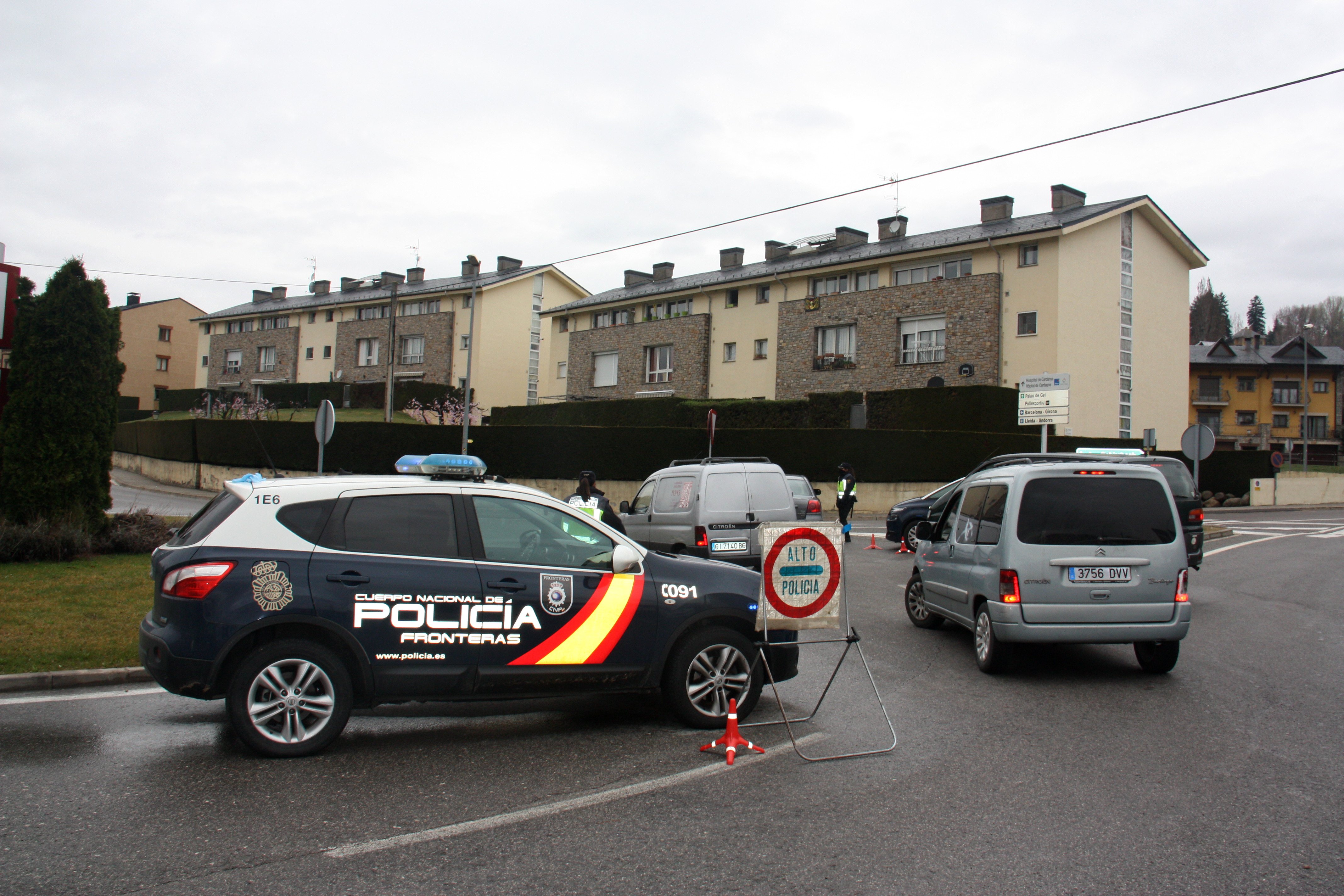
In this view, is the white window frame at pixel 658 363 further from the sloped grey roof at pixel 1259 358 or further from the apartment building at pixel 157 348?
the sloped grey roof at pixel 1259 358

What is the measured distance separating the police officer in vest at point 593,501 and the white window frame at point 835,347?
2783 centimetres

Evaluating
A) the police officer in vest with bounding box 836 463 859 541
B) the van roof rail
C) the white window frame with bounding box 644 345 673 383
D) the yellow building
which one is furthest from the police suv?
the yellow building

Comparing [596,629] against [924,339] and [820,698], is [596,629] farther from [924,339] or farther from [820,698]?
[924,339]

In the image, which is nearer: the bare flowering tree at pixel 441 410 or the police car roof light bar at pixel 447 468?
the police car roof light bar at pixel 447 468

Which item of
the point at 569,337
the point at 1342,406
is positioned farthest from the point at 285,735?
the point at 1342,406

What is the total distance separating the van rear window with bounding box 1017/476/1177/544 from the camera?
763cm

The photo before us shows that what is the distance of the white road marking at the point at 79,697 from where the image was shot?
6.53 meters

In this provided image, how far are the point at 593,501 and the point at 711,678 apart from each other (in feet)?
19.9

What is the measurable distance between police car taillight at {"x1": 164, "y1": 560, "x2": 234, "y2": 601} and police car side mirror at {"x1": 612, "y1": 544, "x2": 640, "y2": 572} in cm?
223

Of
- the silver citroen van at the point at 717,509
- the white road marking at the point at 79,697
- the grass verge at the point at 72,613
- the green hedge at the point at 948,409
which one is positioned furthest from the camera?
the green hedge at the point at 948,409

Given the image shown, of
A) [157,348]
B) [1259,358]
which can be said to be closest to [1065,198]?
[1259,358]

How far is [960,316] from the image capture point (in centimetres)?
3538

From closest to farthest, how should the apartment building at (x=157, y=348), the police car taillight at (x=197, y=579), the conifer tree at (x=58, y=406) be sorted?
1. the police car taillight at (x=197, y=579)
2. the conifer tree at (x=58, y=406)
3. the apartment building at (x=157, y=348)

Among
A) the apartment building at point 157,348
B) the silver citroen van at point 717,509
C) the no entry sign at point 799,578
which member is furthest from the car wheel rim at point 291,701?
the apartment building at point 157,348
